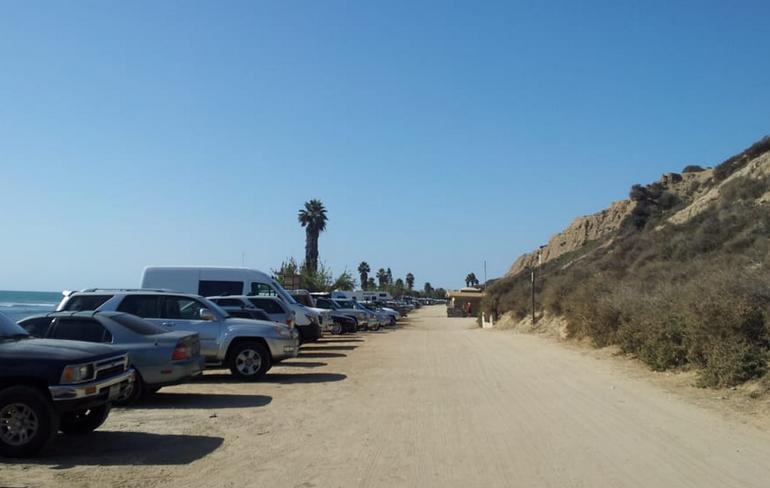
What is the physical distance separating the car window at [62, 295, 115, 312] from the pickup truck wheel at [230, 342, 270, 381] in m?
2.84

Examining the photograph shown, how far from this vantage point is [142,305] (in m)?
14.6

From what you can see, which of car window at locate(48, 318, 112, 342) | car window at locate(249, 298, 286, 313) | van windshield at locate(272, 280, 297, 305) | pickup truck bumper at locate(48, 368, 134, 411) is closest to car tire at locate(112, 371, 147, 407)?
car window at locate(48, 318, 112, 342)

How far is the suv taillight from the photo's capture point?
1176 cm

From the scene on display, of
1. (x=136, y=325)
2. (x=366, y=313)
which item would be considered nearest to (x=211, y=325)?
(x=136, y=325)

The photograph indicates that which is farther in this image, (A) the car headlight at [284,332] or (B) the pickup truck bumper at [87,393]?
(A) the car headlight at [284,332]

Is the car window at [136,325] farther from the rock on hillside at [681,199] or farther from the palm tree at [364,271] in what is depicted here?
the palm tree at [364,271]

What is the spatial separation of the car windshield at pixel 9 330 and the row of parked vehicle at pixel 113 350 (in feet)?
0.05

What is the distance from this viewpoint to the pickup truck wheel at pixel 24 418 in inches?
316

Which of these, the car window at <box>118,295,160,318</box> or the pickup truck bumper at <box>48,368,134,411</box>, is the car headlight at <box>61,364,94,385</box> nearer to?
the pickup truck bumper at <box>48,368,134,411</box>

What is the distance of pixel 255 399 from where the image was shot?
12547mm

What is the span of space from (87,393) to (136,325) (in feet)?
12.1

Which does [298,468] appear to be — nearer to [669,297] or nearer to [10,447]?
[10,447]

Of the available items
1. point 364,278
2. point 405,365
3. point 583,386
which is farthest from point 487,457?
point 364,278

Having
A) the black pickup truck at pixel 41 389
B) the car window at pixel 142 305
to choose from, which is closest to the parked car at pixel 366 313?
the car window at pixel 142 305
